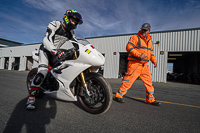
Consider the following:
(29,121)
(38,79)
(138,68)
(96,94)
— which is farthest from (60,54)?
(138,68)

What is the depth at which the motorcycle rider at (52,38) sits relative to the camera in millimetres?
2146

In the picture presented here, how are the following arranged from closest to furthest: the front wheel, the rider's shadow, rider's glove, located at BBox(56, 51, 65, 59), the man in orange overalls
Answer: the rider's shadow < the front wheel < rider's glove, located at BBox(56, 51, 65, 59) < the man in orange overalls

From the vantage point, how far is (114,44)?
49.2 feet

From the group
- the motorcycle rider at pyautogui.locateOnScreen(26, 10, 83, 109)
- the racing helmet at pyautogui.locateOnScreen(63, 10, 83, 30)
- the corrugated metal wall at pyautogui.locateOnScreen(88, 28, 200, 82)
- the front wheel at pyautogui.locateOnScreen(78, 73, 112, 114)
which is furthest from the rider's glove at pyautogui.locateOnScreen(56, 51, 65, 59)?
the corrugated metal wall at pyautogui.locateOnScreen(88, 28, 200, 82)

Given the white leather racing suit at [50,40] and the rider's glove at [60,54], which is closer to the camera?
the rider's glove at [60,54]

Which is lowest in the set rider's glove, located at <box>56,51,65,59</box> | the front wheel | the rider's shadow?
the rider's shadow

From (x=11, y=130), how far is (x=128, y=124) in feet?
4.96

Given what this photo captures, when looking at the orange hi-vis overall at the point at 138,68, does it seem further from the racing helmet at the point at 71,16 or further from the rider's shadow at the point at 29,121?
the rider's shadow at the point at 29,121

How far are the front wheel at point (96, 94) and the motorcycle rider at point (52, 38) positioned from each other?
805 mm

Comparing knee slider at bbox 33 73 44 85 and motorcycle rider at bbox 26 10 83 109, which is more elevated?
motorcycle rider at bbox 26 10 83 109

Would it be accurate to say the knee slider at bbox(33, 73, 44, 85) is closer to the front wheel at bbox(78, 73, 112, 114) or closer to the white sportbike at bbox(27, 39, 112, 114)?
the white sportbike at bbox(27, 39, 112, 114)

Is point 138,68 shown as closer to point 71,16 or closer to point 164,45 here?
point 71,16

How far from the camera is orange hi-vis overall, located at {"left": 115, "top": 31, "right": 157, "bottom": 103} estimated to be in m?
2.80

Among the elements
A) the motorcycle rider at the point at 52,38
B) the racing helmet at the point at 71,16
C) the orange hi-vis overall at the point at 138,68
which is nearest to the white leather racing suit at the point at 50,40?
the motorcycle rider at the point at 52,38
